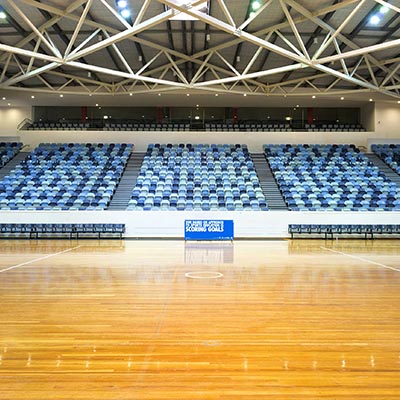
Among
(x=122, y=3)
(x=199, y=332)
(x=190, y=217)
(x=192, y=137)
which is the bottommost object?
(x=199, y=332)

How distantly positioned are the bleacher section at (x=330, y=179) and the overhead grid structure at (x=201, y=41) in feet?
11.3

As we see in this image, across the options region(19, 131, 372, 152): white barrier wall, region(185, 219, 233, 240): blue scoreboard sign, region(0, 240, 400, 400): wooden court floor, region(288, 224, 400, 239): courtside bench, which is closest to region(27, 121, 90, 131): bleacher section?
region(19, 131, 372, 152): white barrier wall

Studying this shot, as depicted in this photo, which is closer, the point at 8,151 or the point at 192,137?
the point at 8,151

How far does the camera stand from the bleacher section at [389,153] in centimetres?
2344

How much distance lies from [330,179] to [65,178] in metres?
12.8

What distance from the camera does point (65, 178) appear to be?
20438mm

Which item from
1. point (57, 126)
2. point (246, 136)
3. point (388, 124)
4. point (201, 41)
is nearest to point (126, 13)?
point (201, 41)

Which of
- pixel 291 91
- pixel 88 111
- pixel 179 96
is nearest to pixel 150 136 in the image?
pixel 179 96

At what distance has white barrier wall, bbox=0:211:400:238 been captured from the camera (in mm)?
16859

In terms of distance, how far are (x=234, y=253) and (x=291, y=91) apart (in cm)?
1526

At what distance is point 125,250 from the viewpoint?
41.3ft

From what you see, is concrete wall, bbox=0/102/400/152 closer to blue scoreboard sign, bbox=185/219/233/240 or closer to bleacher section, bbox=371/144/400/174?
bleacher section, bbox=371/144/400/174

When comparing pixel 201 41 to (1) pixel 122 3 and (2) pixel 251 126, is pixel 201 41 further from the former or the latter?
(2) pixel 251 126

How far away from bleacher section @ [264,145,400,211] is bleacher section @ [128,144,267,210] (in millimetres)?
1567
